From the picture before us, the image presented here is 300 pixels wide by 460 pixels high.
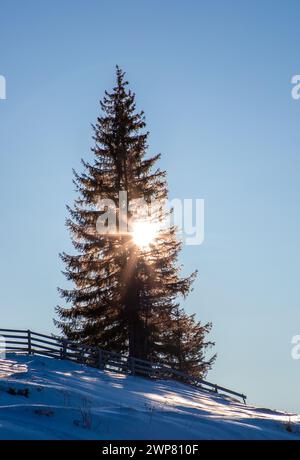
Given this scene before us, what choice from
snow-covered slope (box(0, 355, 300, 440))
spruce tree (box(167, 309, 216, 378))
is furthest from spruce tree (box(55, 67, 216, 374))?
snow-covered slope (box(0, 355, 300, 440))

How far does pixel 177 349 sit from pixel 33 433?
69.3ft

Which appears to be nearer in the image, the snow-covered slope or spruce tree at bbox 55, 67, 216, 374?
the snow-covered slope

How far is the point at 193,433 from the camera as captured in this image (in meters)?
10.1

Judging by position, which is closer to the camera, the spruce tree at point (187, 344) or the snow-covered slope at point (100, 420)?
the snow-covered slope at point (100, 420)

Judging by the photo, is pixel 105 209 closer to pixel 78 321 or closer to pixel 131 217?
pixel 131 217

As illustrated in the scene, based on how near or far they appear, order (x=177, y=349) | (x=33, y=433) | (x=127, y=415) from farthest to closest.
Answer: (x=177, y=349) → (x=127, y=415) → (x=33, y=433)

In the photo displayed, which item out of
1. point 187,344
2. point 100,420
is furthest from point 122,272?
point 100,420

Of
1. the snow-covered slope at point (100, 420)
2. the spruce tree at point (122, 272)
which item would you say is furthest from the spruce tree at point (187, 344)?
the snow-covered slope at point (100, 420)

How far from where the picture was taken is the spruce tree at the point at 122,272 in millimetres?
29016

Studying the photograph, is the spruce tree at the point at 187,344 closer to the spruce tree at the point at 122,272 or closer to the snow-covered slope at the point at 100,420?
the spruce tree at the point at 122,272

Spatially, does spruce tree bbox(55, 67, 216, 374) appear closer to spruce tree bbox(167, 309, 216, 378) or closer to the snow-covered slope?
spruce tree bbox(167, 309, 216, 378)

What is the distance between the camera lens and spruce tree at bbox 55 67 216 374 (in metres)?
29.0

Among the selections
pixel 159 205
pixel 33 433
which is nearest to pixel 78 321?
pixel 159 205
